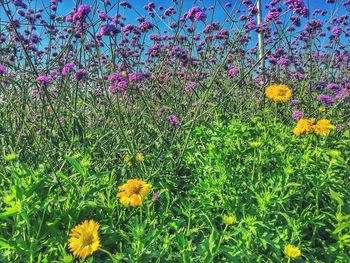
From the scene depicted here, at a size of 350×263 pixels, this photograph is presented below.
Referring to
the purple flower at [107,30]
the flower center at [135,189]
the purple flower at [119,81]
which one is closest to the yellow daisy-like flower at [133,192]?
the flower center at [135,189]

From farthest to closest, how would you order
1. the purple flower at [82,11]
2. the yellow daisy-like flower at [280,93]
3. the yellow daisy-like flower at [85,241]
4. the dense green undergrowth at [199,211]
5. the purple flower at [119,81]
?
the yellow daisy-like flower at [280,93], the purple flower at [119,81], the purple flower at [82,11], the dense green undergrowth at [199,211], the yellow daisy-like flower at [85,241]

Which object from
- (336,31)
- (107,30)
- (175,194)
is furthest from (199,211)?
(336,31)

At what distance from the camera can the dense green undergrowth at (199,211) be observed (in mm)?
1546

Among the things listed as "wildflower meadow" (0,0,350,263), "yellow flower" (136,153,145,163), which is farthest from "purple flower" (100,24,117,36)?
"yellow flower" (136,153,145,163)

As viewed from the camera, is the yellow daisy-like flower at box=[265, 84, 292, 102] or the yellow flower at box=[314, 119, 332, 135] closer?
the yellow flower at box=[314, 119, 332, 135]

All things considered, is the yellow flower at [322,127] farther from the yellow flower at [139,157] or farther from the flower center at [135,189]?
the flower center at [135,189]

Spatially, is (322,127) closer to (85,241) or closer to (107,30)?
(107,30)

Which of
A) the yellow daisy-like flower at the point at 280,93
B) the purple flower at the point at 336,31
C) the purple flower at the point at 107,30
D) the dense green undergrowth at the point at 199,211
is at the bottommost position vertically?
the dense green undergrowth at the point at 199,211

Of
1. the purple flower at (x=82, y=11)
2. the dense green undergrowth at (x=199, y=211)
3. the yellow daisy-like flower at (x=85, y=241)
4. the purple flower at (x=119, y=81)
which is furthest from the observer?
the purple flower at (x=119, y=81)

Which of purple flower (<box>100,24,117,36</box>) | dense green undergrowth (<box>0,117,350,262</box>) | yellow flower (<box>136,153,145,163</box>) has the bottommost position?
dense green undergrowth (<box>0,117,350,262</box>)

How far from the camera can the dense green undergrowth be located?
1.55 metres

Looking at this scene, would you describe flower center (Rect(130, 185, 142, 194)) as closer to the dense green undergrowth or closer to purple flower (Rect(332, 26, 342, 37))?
the dense green undergrowth

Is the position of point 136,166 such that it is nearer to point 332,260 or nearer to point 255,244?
point 255,244

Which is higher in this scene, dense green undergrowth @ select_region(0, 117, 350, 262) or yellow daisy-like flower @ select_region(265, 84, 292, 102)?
yellow daisy-like flower @ select_region(265, 84, 292, 102)
